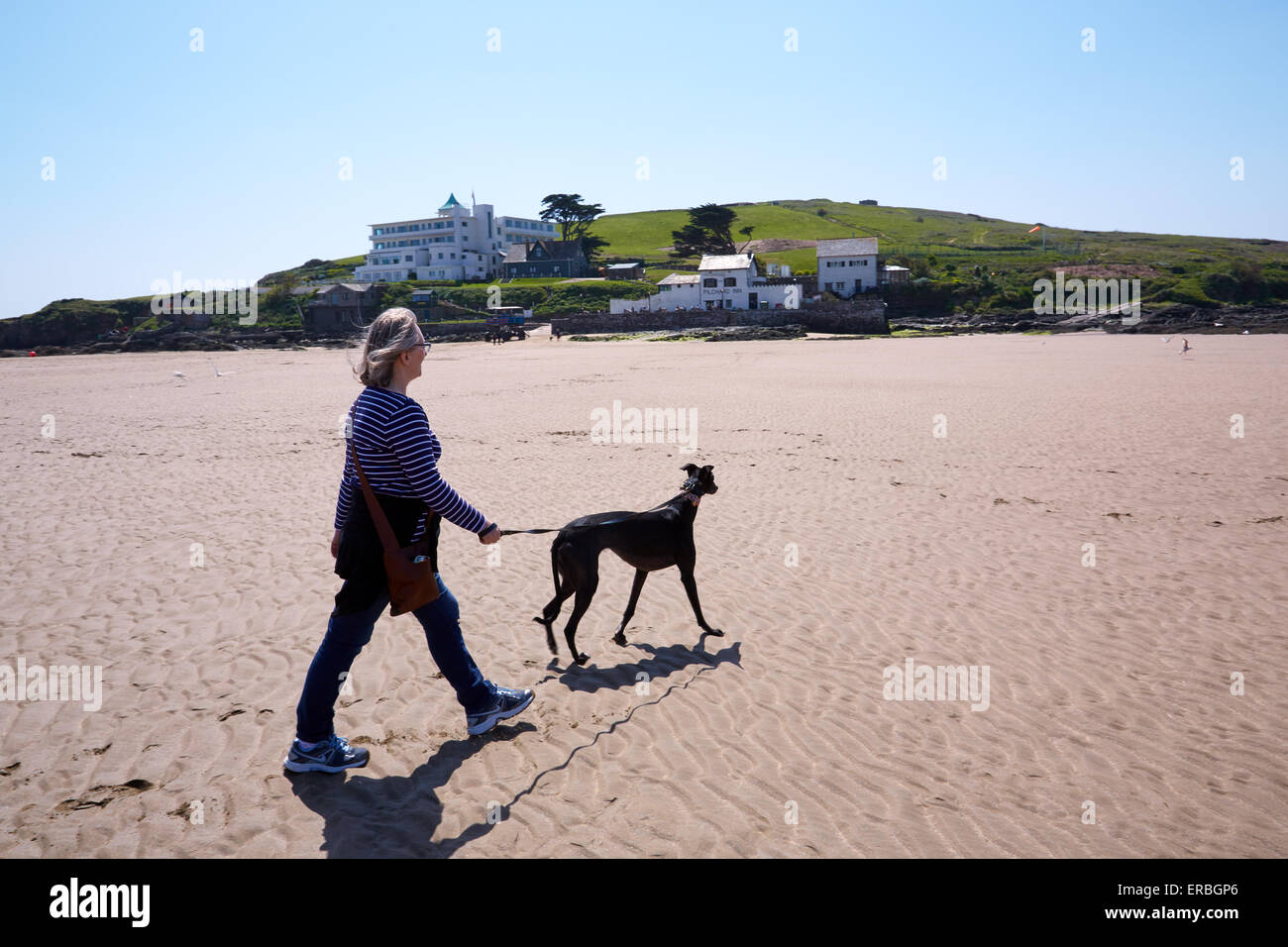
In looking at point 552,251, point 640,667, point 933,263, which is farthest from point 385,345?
point 552,251

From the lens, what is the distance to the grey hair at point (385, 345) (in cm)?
433

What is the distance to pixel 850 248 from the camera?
276ft

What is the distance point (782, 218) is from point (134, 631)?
557 feet

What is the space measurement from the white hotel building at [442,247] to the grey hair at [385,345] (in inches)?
4396

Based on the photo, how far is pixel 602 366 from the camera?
1526 inches

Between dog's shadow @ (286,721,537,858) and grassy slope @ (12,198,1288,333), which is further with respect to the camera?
grassy slope @ (12,198,1288,333)

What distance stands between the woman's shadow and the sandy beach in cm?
2

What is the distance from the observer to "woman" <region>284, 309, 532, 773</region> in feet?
14.0

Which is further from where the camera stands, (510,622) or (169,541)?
(169,541)

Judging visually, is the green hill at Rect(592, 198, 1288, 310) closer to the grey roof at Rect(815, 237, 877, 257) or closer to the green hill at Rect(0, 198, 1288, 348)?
the green hill at Rect(0, 198, 1288, 348)

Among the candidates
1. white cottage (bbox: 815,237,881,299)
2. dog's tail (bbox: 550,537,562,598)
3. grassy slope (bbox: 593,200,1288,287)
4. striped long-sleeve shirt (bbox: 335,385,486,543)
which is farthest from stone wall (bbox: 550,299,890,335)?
striped long-sleeve shirt (bbox: 335,385,486,543)
